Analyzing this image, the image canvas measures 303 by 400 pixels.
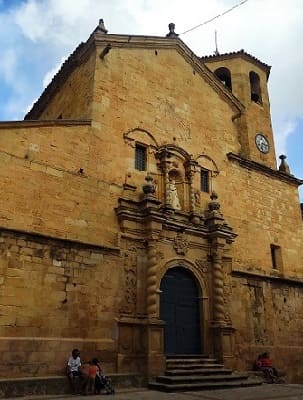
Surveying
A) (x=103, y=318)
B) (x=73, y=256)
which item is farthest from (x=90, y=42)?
(x=103, y=318)

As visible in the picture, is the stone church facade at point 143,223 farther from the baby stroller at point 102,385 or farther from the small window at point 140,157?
the baby stroller at point 102,385

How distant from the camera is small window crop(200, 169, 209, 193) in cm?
1327

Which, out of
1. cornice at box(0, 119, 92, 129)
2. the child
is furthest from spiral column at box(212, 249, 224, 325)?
cornice at box(0, 119, 92, 129)

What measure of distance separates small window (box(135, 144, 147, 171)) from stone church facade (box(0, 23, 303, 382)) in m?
0.04

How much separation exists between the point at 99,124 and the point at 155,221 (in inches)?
123

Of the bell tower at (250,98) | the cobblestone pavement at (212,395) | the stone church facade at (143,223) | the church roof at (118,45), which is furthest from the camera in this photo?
the bell tower at (250,98)

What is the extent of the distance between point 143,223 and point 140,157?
2.22 metres

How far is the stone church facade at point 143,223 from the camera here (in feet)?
29.5

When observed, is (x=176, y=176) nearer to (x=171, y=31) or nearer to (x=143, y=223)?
(x=143, y=223)

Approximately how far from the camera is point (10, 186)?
9.07 metres

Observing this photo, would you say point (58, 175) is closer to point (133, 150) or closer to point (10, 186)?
point (10, 186)

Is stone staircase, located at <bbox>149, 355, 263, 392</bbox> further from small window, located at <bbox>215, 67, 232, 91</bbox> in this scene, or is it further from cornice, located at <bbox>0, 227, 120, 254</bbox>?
small window, located at <bbox>215, 67, 232, 91</bbox>

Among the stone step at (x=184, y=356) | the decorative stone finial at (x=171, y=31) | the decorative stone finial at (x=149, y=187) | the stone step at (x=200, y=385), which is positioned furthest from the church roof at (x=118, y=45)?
the stone step at (x=200, y=385)

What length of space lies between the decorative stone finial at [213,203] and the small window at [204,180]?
463 mm
